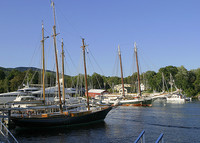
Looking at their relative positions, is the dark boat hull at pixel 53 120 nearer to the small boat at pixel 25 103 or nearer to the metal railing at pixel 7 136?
the metal railing at pixel 7 136

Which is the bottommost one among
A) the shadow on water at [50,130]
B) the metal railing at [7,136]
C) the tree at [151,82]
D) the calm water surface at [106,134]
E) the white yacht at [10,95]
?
the calm water surface at [106,134]

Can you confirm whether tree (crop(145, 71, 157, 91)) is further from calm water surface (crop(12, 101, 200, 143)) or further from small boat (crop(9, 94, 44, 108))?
calm water surface (crop(12, 101, 200, 143))

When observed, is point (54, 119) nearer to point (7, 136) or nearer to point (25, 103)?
point (25, 103)

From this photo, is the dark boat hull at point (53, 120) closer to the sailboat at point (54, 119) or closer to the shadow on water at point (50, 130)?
the sailboat at point (54, 119)

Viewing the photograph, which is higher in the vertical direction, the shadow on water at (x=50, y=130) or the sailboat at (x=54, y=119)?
the sailboat at (x=54, y=119)

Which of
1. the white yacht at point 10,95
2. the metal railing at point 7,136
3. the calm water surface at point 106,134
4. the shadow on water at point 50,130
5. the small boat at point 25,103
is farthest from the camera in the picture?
the white yacht at point 10,95

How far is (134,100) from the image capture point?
8225cm

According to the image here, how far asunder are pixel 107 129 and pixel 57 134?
7.89 m

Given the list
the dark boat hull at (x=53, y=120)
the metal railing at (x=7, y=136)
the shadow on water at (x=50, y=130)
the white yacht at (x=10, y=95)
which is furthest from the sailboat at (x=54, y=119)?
the white yacht at (x=10, y=95)

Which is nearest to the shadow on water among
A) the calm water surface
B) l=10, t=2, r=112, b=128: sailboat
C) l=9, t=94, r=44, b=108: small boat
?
the calm water surface

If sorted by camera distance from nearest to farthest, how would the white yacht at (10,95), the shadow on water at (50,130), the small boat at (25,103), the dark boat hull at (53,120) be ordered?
the shadow on water at (50,130)
the dark boat hull at (53,120)
the small boat at (25,103)
the white yacht at (10,95)

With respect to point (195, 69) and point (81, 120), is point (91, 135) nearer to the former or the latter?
point (81, 120)

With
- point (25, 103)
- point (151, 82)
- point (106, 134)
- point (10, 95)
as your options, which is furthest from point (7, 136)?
point (151, 82)

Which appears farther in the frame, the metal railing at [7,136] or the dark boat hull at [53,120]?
the dark boat hull at [53,120]
